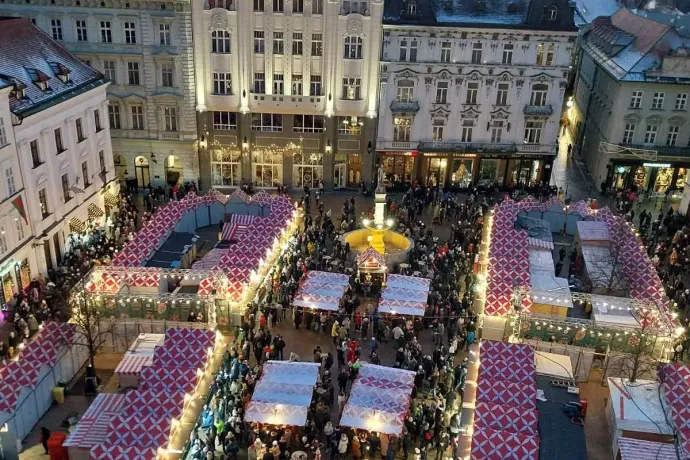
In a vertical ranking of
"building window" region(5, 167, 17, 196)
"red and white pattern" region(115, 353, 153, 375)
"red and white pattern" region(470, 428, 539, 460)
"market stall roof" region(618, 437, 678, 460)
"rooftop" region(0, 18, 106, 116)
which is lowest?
"red and white pattern" region(115, 353, 153, 375)

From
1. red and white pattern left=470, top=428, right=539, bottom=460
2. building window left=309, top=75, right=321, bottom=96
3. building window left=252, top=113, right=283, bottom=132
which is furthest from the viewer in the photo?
building window left=252, top=113, right=283, bottom=132

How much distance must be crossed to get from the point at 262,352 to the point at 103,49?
28.8 meters

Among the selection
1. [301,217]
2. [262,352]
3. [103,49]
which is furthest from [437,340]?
[103,49]

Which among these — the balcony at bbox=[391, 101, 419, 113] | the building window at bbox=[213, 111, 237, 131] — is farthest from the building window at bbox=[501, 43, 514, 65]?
the building window at bbox=[213, 111, 237, 131]

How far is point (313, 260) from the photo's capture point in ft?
128

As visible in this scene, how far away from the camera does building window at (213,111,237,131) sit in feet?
168

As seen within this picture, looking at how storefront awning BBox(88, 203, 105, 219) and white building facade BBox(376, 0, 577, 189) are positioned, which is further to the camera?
white building facade BBox(376, 0, 577, 189)

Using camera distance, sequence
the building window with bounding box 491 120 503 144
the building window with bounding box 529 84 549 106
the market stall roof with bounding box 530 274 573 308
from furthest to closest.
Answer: the building window with bounding box 491 120 503 144
the building window with bounding box 529 84 549 106
the market stall roof with bounding box 530 274 573 308

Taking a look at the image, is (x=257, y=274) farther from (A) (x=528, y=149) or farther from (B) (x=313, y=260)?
(A) (x=528, y=149)

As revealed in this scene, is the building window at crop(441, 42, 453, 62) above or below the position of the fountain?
above

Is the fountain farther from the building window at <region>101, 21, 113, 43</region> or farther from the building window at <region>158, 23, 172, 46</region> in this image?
the building window at <region>101, 21, 113, 43</region>

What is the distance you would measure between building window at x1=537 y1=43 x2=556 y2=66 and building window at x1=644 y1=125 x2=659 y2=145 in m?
9.44

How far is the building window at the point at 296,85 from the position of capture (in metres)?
50.1

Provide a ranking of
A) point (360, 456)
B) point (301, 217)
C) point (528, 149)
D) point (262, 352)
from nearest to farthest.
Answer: point (360, 456), point (262, 352), point (301, 217), point (528, 149)
